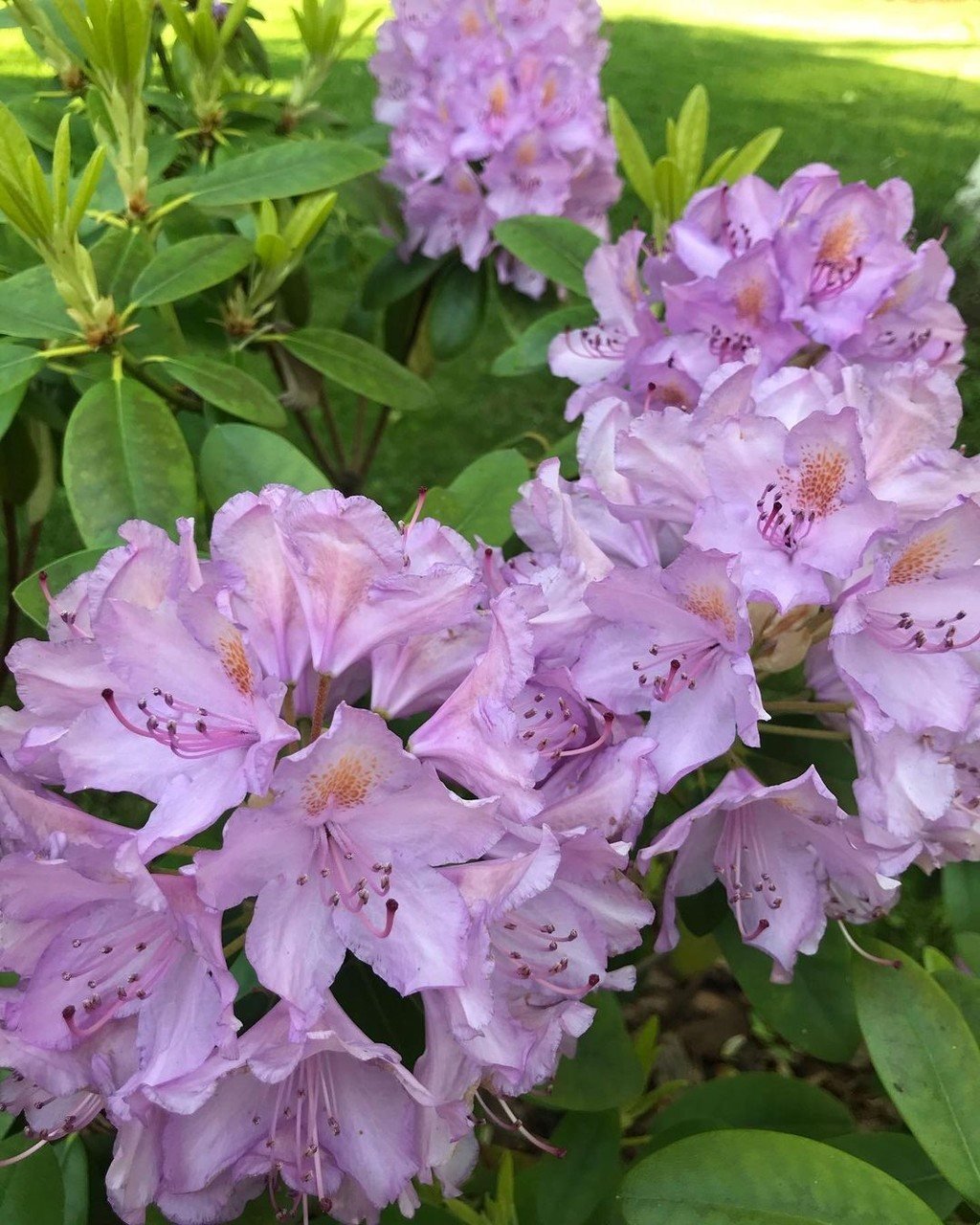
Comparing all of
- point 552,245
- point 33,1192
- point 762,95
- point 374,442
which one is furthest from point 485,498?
point 762,95

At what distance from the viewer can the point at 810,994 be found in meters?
1.04

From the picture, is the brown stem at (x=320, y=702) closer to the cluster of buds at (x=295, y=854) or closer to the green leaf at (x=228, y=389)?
the cluster of buds at (x=295, y=854)

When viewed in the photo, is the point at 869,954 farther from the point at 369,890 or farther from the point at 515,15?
the point at 515,15

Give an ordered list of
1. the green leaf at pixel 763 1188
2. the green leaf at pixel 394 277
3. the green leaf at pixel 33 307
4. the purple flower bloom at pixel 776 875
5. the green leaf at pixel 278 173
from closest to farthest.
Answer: the green leaf at pixel 763 1188
the purple flower bloom at pixel 776 875
the green leaf at pixel 33 307
the green leaf at pixel 278 173
the green leaf at pixel 394 277

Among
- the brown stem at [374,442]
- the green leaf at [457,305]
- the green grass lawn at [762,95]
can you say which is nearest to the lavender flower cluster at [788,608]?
the green leaf at [457,305]

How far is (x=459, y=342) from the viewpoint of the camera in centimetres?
189

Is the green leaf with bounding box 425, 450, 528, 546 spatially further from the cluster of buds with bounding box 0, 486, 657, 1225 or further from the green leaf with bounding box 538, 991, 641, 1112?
the green leaf with bounding box 538, 991, 641, 1112

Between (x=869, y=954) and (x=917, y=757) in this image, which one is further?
(x=869, y=954)

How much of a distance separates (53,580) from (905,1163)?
909 mm

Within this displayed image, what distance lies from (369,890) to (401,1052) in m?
0.24

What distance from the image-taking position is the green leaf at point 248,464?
3.12 ft

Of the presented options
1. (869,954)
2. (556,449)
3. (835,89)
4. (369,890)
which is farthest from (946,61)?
(369,890)

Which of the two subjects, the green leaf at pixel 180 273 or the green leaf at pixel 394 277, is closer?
the green leaf at pixel 180 273

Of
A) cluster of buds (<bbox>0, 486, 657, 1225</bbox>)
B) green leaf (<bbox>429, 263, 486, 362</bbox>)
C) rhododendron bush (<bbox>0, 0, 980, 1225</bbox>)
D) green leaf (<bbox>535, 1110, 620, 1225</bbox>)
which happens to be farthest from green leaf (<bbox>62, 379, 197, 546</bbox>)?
green leaf (<bbox>429, 263, 486, 362</bbox>)
